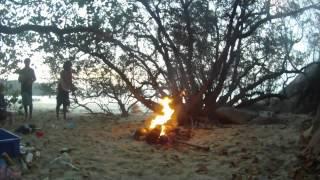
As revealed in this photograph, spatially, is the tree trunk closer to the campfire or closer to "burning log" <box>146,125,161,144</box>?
the campfire

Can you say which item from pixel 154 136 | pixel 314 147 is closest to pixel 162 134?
pixel 154 136

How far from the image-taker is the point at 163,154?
7.87 meters

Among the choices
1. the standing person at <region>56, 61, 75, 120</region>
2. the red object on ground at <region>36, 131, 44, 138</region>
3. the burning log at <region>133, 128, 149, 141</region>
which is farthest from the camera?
the standing person at <region>56, 61, 75, 120</region>

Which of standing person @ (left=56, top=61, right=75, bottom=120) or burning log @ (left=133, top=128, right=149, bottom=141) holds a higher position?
standing person @ (left=56, top=61, right=75, bottom=120)

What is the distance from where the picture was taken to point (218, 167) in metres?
6.79

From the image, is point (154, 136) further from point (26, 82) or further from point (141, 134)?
point (26, 82)

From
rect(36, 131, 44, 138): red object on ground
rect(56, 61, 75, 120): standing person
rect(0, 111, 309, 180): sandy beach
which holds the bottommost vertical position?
rect(0, 111, 309, 180): sandy beach

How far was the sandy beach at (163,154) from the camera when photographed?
625 centimetres

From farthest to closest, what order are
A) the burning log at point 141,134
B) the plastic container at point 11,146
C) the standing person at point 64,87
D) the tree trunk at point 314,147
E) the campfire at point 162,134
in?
the standing person at point 64,87, the burning log at point 141,134, the campfire at point 162,134, the tree trunk at point 314,147, the plastic container at point 11,146

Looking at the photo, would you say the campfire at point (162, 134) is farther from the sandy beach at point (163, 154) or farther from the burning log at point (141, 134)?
the sandy beach at point (163, 154)

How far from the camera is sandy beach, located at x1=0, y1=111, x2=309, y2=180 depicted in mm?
6250

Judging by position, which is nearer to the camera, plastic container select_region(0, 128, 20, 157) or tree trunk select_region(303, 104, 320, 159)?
plastic container select_region(0, 128, 20, 157)

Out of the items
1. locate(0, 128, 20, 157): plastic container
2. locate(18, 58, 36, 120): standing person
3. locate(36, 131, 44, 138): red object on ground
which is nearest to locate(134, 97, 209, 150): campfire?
locate(36, 131, 44, 138): red object on ground

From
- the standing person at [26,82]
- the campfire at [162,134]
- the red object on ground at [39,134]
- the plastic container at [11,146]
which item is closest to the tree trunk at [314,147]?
the campfire at [162,134]
